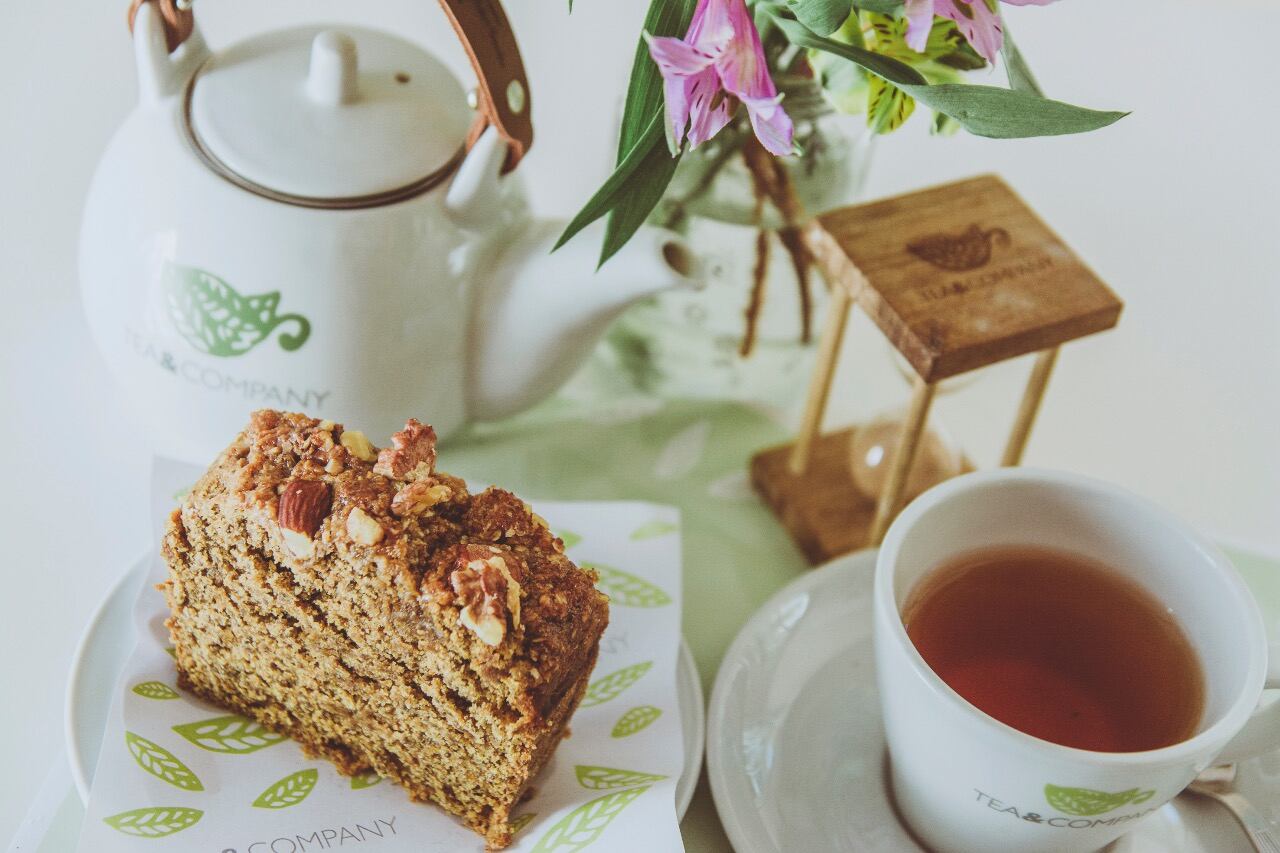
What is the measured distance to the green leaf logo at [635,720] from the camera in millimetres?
699

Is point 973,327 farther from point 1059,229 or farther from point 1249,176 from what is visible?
point 1249,176

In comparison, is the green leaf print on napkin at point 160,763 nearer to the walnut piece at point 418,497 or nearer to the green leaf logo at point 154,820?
the green leaf logo at point 154,820

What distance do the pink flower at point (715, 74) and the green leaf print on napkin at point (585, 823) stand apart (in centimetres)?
36

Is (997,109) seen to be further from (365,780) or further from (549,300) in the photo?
(365,780)

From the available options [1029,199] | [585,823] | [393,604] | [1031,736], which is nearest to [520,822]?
[585,823]

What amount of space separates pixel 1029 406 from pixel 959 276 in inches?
5.0

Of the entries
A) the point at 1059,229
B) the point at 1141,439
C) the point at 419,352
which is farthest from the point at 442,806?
the point at 1059,229

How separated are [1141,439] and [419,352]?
0.65 metres

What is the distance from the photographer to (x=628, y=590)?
0.77m

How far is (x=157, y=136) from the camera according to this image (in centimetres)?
76

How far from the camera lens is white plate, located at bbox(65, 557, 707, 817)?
0.66 metres

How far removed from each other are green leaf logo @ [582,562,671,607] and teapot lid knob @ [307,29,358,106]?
1.15ft

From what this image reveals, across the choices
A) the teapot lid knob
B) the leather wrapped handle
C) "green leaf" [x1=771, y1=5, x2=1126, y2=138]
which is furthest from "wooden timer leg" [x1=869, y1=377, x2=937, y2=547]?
the teapot lid knob

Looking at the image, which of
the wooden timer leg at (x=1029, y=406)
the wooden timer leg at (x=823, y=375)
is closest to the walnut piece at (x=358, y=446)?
the wooden timer leg at (x=823, y=375)
